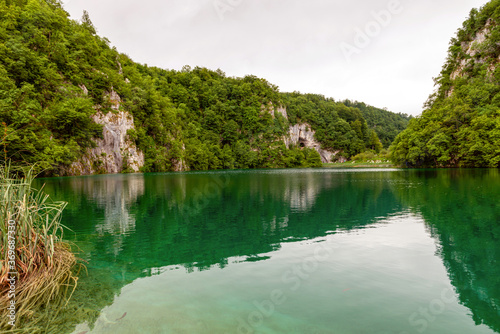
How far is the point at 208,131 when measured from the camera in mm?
119312

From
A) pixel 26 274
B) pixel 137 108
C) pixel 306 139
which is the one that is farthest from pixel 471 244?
pixel 306 139

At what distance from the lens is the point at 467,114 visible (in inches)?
2295

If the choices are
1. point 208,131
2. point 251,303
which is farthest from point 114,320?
point 208,131

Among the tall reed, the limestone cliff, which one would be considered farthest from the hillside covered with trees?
the limestone cliff

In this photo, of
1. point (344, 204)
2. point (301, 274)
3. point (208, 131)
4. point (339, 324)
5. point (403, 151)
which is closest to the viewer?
point (339, 324)

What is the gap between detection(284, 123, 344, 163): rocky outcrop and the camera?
152m

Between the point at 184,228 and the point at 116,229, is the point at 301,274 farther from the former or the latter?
the point at 116,229

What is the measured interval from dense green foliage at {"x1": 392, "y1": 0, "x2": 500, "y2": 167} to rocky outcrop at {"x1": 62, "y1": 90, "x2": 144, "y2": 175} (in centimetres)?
6841

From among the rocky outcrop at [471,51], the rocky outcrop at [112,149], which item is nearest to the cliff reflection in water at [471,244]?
the rocky outcrop at [112,149]

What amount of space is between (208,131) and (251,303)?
117 m

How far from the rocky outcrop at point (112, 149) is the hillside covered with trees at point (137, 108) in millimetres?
1676

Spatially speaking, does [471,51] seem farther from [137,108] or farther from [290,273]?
[137,108]

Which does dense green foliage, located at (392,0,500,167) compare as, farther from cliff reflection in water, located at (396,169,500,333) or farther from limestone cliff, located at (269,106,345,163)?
limestone cliff, located at (269,106,345,163)

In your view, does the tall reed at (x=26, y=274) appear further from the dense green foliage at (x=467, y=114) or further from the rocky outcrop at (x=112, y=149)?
the dense green foliage at (x=467, y=114)
